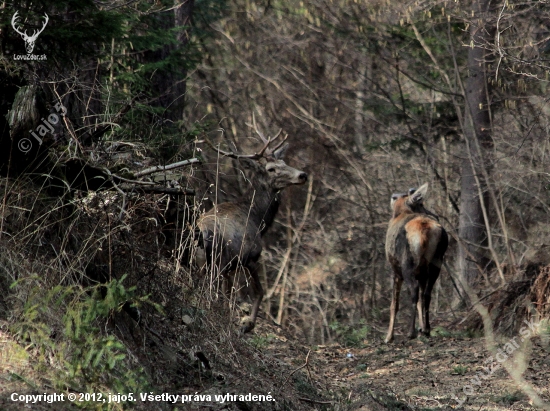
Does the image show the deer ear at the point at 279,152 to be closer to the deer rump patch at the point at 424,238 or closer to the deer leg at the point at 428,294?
the deer rump patch at the point at 424,238

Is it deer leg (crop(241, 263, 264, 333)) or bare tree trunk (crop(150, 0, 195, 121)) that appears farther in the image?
bare tree trunk (crop(150, 0, 195, 121))

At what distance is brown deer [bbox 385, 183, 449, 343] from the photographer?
11.8 meters

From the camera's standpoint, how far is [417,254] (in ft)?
39.0

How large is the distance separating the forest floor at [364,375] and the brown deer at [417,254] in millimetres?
478

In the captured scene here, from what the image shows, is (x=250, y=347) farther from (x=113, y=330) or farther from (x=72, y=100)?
(x=72, y=100)

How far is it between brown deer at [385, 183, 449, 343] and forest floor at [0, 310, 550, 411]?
0.48 meters

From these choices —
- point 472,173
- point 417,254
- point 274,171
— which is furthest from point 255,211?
point 472,173

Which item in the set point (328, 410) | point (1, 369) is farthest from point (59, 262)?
point (328, 410)

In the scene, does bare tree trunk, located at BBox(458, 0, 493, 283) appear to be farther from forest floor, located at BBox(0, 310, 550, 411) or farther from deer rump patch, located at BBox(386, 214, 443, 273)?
forest floor, located at BBox(0, 310, 550, 411)

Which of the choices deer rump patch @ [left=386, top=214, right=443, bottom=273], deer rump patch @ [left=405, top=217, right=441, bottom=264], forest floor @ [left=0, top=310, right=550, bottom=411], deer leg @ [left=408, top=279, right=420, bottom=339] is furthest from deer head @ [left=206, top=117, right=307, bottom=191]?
deer leg @ [left=408, top=279, right=420, bottom=339]

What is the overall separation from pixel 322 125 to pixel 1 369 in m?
16.5

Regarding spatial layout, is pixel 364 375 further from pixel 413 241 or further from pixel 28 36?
pixel 28 36

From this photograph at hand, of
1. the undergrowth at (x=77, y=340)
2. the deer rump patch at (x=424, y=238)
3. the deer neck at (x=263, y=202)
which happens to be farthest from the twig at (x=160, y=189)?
the deer rump patch at (x=424, y=238)

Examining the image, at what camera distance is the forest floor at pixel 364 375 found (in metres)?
6.44
